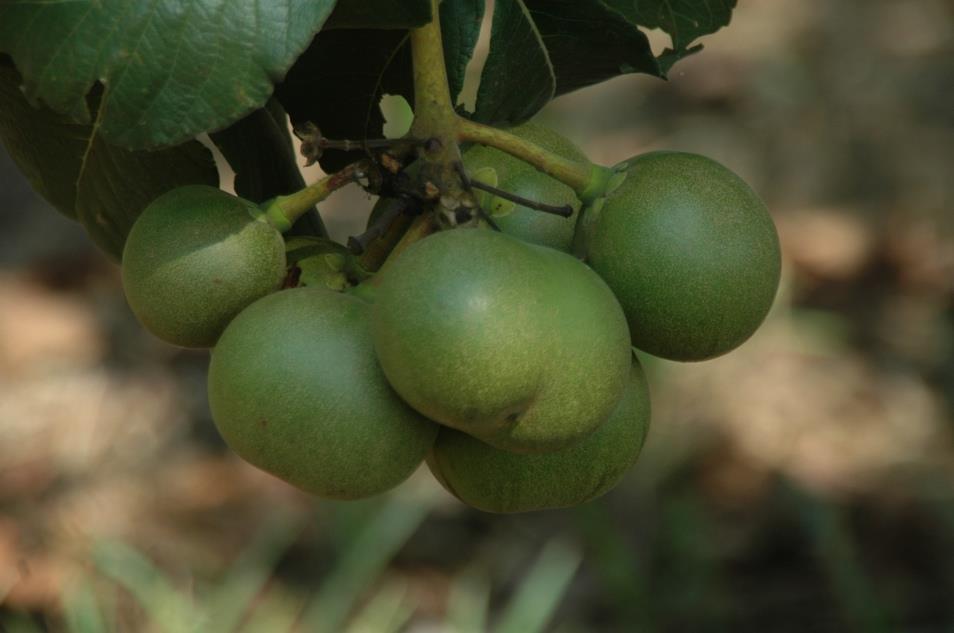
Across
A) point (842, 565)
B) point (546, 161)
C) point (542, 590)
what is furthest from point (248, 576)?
point (546, 161)

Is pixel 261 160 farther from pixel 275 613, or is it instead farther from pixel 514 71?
pixel 275 613

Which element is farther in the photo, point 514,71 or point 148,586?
point 148,586

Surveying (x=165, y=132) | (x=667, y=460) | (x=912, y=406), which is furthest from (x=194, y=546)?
(x=165, y=132)

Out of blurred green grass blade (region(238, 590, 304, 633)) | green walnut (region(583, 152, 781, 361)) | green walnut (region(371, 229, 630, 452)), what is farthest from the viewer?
blurred green grass blade (region(238, 590, 304, 633))

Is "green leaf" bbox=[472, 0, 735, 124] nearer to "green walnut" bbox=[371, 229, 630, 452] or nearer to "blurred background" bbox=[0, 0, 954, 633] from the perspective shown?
"green walnut" bbox=[371, 229, 630, 452]

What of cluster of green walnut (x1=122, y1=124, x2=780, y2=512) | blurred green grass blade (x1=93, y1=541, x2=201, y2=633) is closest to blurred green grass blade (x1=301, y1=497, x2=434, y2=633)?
blurred green grass blade (x1=93, y1=541, x2=201, y2=633)

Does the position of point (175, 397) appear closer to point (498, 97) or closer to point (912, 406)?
point (912, 406)

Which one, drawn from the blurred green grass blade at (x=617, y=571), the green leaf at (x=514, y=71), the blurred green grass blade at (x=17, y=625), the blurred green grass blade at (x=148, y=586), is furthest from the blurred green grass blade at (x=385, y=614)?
the green leaf at (x=514, y=71)
